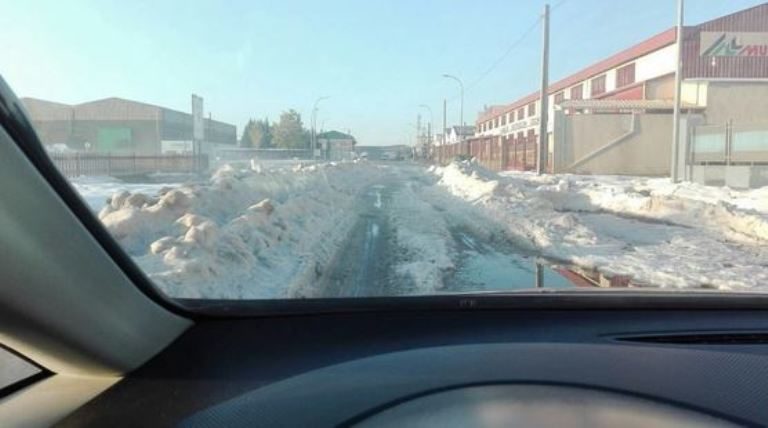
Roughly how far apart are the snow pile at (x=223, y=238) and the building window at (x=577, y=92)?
49.4 meters

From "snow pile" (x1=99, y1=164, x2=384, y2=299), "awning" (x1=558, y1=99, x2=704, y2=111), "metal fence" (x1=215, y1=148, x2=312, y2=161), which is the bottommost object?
"snow pile" (x1=99, y1=164, x2=384, y2=299)

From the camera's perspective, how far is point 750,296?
9.90ft

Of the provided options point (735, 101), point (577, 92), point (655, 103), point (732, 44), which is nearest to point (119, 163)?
point (732, 44)

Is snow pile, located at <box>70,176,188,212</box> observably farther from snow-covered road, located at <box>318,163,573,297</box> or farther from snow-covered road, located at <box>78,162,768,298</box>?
snow-covered road, located at <box>318,163,573,297</box>

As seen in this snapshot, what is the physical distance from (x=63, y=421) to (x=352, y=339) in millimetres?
995

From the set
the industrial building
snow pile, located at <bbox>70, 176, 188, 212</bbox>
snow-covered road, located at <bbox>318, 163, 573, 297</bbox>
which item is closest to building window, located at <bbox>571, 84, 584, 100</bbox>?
the industrial building

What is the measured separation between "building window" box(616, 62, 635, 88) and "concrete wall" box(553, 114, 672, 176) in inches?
253

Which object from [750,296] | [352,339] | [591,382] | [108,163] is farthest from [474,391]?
[108,163]

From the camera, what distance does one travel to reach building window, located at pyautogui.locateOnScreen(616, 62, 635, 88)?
49.3 meters

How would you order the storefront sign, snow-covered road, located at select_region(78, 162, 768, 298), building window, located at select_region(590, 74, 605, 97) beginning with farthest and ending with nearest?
1. building window, located at select_region(590, 74, 605, 97)
2. the storefront sign
3. snow-covered road, located at select_region(78, 162, 768, 298)

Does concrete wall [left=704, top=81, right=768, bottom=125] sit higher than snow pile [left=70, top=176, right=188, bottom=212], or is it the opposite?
concrete wall [left=704, top=81, right=768, bottom=125]

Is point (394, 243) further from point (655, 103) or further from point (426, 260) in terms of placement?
point (655, 103)

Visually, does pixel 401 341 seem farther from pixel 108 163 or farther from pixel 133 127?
pixel 108 163

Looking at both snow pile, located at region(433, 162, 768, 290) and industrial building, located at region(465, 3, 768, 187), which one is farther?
industrial building, located at region(465, 3, 768, 187)
